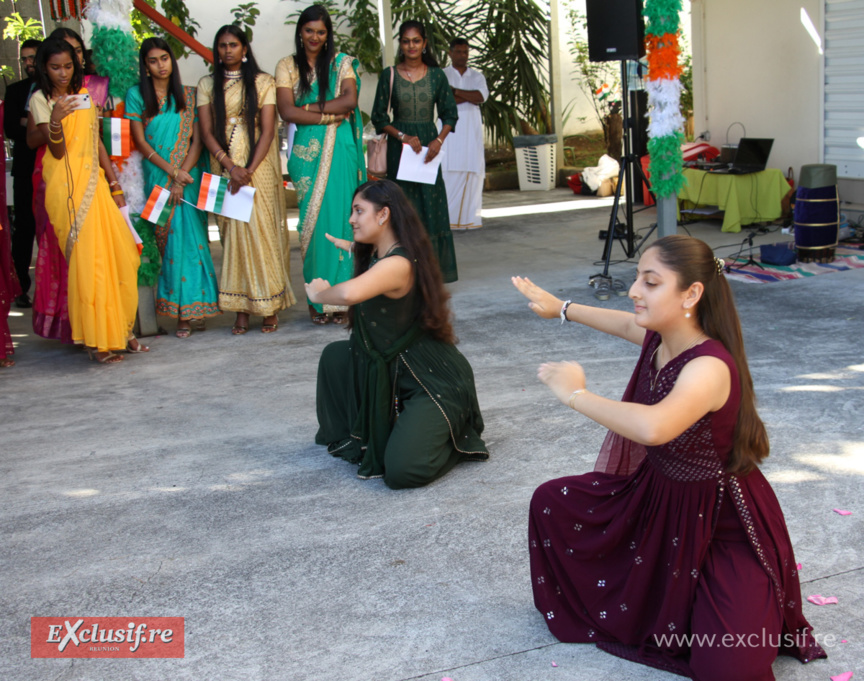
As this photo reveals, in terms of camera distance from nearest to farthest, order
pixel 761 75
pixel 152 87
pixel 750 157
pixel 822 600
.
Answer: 1. pixel 822 600
2. pixel 152 87
3. pixel 750 157
4. pixel 761 75

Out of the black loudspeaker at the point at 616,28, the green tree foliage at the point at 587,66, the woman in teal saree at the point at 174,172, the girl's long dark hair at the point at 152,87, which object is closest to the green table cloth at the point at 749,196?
the black loudspeaker at the point at 616,28

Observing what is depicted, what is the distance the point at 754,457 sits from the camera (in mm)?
2244

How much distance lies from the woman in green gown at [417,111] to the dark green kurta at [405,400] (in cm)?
277

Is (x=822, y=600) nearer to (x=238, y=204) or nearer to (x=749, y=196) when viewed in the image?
(x=238, y=204)

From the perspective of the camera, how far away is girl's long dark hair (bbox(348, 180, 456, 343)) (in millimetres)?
3531

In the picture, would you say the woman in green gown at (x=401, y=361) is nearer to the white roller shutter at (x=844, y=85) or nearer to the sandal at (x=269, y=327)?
the sandal at (x=269, y=327)

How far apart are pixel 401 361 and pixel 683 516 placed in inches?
61.8

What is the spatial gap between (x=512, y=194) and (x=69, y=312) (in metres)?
Result: 7.37

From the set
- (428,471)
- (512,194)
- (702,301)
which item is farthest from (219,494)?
(512,194)

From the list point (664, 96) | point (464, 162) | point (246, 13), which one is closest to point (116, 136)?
point (664, 96)

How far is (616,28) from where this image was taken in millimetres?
6363

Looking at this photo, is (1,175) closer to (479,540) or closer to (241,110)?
(241,110)

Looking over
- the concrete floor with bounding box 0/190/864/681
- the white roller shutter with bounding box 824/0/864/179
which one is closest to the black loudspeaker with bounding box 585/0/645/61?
the concrete floor with bounding box 0/190/864/681

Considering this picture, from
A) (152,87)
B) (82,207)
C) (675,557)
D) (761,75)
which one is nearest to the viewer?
(675,557)
